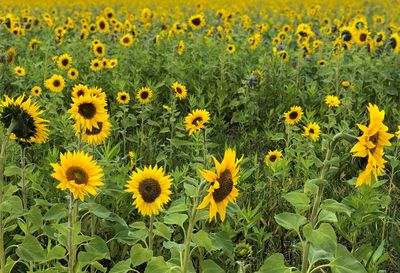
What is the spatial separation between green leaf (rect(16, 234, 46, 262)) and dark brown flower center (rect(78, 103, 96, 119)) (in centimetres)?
63

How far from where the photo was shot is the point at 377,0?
20328mm

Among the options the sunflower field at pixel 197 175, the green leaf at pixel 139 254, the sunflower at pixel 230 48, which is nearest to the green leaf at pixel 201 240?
the sunflower field at pixel 197 175

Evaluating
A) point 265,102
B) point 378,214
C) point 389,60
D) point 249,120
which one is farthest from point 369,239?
point 389,60

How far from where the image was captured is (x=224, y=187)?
1.68 meters

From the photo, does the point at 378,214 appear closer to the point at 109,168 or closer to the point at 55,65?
the point at 109,168

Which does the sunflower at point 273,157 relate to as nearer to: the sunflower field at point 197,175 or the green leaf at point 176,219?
the sunflower field at point 197,175

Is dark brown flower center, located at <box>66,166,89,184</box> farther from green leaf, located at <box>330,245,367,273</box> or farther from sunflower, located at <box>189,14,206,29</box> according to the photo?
sunflower, located at <box>189,14,206,29</box>

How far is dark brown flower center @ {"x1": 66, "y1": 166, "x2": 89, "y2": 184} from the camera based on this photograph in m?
1.92

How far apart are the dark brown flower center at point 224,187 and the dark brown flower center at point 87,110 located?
95cm

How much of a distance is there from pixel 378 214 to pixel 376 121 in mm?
1041

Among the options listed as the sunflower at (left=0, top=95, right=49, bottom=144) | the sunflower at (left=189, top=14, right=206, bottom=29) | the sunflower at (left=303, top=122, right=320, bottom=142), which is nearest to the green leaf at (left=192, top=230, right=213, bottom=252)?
the sunflower at (left=0, top=95, right=49, bottom=144)

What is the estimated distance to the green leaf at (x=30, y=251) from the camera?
1977mm

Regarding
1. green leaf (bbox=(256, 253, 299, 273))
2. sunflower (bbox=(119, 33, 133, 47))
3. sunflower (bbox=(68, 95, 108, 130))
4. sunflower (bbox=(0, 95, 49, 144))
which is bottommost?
green leaf (bbox=(256, 253, 299, 273))

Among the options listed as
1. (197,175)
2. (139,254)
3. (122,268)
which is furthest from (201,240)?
(197,175)
